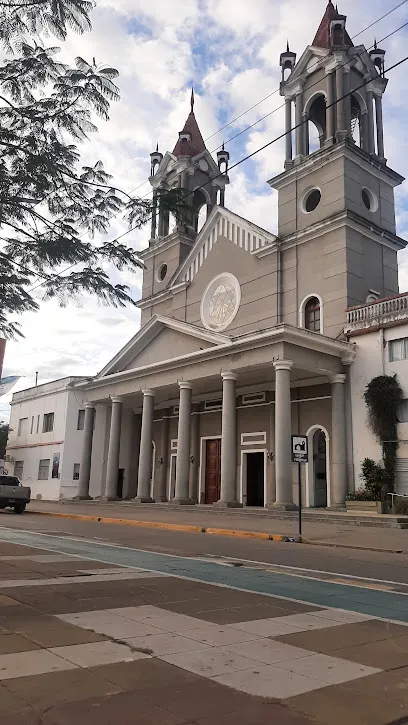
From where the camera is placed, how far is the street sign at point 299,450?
1594cm

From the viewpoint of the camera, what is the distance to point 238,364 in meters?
26.6

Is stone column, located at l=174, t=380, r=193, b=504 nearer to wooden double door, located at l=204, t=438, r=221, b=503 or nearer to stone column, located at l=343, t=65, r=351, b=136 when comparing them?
wooden double door, located at l=204, t=438, r=221, b=503

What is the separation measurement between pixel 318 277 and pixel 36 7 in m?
23.3

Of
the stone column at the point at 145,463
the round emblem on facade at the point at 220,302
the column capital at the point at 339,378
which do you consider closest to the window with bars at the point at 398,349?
the column capital at the point at 339,378

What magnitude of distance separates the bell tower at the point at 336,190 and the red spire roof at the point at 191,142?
10.2 m

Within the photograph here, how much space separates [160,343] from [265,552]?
2053 cm

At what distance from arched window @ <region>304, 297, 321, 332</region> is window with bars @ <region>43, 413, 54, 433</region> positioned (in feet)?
66.0

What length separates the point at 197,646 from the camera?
4.95 m

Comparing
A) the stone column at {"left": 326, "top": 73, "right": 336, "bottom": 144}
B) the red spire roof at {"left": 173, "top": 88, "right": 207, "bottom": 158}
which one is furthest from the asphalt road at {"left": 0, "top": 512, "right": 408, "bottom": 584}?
the red spire roof at {"left": 173, "top": 88, "right": 207, "bottom": 158}

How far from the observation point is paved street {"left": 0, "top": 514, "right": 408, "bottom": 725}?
364 cm

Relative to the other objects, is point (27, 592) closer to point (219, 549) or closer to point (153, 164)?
point (219, 549)

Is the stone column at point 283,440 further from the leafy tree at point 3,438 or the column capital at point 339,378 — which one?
the leafy tree at point 3,438

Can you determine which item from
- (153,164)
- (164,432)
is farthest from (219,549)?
(153,164)

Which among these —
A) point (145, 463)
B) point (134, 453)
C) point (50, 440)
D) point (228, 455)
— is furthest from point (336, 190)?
point (50, 440)
